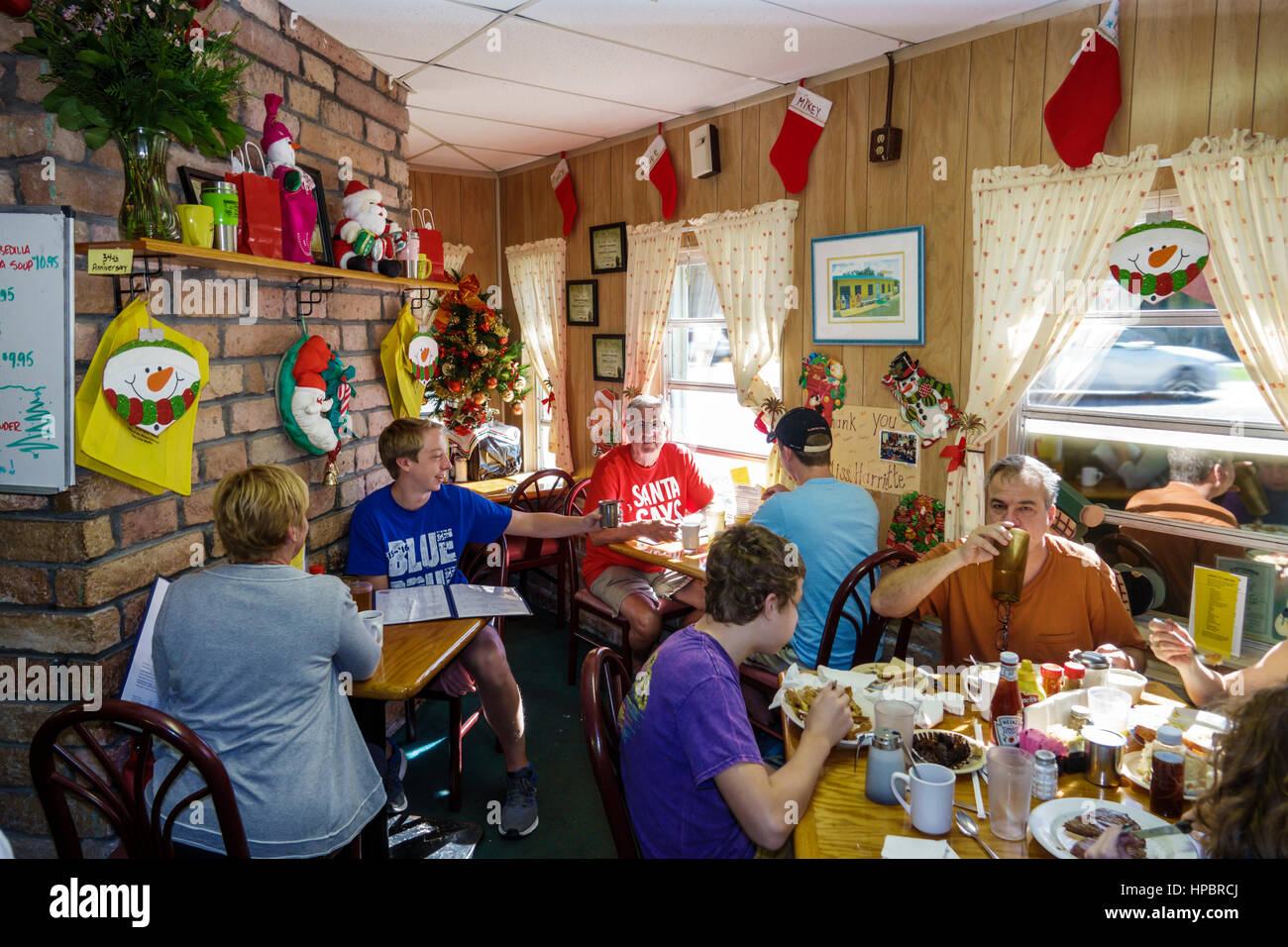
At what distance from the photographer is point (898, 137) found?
10.8 ft

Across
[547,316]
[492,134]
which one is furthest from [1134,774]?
[547,316]

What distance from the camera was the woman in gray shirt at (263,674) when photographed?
158cm

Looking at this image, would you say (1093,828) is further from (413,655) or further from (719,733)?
(413,655)

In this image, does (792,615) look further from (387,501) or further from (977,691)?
(387,501)

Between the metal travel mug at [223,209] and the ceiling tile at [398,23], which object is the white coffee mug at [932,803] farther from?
the ceiling tile at [398,23]

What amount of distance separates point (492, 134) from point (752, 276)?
1.91m

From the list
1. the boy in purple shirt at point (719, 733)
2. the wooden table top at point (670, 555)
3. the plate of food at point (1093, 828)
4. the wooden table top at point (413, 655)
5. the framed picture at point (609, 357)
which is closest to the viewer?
the plate of food at point (1093, 828)

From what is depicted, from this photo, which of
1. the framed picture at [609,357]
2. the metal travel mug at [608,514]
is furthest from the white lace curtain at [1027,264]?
the framed picture at [609,357]

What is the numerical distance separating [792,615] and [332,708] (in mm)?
1002

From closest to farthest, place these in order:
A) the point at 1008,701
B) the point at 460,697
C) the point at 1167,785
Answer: the point at 1167,785
the point at 1008,701
the point at 460,697

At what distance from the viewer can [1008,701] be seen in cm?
168

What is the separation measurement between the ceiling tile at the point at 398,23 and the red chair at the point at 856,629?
2.29 meters

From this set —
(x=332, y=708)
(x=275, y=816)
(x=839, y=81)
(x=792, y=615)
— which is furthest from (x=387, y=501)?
(x=839, y=81)
